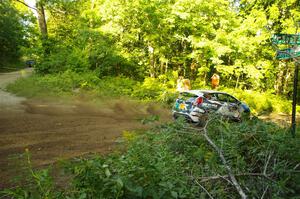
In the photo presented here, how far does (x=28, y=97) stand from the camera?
15398 millimetres

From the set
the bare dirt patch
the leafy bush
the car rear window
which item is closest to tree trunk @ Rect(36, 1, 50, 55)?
the bare dirt patch

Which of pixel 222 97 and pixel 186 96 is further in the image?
pixel 222 97

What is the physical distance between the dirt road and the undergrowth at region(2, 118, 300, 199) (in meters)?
1.16

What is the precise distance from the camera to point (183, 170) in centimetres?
248

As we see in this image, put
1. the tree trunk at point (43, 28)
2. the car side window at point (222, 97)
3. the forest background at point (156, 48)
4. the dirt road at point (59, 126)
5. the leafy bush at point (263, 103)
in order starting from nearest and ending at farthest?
1. the dirt road at point (59, 126)
2. the car side window at point (222, 97)
3. the forest background at point (156, 48)
4. the leafy bush at point (263, 103)
5. the tree trunk at point (43, 28)

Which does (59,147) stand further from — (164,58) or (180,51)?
(180,51)

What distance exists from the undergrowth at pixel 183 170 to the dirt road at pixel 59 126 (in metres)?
1.16

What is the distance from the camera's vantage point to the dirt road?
694 cm

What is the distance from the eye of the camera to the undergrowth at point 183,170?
80.2 inches

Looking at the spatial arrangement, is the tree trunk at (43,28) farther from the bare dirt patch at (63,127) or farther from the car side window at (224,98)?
the car side window at (224,98)

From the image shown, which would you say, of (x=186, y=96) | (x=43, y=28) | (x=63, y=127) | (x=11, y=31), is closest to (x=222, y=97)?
(x=186, y=96)

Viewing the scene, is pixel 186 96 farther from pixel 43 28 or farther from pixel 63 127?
pixel 43 28

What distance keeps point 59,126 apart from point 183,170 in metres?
8.50

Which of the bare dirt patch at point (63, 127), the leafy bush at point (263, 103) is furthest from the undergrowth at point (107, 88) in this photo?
the bare dirt patch at point (63, 127)
